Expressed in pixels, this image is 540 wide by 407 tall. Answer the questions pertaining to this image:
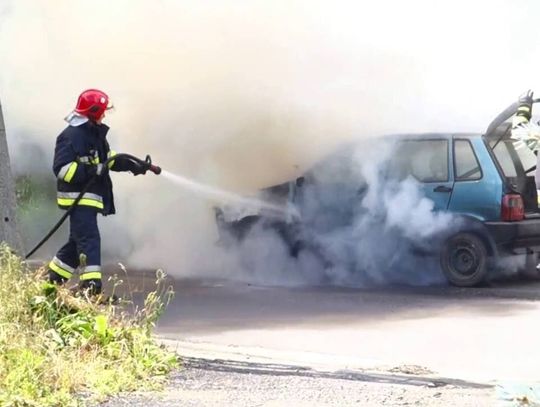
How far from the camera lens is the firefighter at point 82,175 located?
682 cm

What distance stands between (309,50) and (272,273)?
2539 millimetres

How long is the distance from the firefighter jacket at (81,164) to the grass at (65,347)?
3.75 feet

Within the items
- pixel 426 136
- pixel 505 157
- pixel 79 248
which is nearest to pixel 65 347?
pixel 79 248

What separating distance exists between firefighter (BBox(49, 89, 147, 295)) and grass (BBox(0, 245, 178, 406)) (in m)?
0.99

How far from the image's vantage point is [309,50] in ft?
34.3

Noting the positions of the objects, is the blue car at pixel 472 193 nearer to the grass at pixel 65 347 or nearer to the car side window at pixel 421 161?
the car side window at pixel 421 161

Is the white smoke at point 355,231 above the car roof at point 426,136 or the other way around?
the other way around

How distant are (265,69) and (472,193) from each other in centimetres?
275

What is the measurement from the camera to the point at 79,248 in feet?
22.4

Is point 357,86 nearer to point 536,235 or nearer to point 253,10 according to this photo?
point 253,10

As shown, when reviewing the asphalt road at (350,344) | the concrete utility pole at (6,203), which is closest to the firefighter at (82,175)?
the concrete utility pole at (6,203)

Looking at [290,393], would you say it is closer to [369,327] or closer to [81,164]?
[369,327]

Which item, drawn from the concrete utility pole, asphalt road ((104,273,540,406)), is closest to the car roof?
asphalt road ((104,273,540,406))

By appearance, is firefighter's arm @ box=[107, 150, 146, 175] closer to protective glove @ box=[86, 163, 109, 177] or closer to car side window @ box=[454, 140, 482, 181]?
protective glove @ box=[86, 163, 109, 177]
